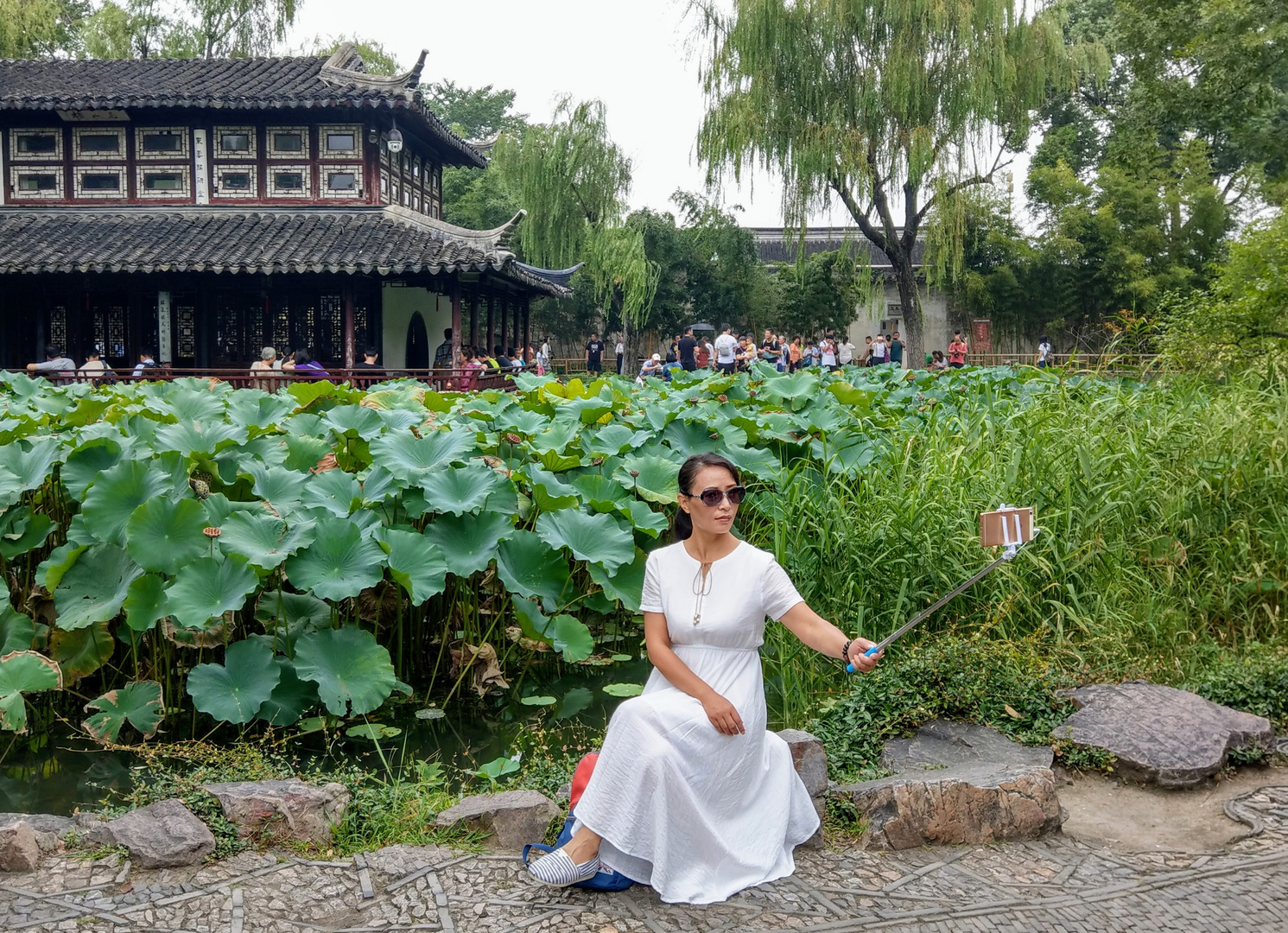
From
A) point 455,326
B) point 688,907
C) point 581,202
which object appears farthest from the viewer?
point 581,202

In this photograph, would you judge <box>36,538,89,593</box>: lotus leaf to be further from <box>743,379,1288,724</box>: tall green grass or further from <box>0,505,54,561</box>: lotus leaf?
<box>743,379,1288,724</box>: tall green grass

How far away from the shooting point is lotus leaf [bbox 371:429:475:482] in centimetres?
437

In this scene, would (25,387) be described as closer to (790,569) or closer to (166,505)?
(166,505)

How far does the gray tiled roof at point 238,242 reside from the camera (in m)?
14.9

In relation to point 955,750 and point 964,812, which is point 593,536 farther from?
point 964,812

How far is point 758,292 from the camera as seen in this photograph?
27547 mm

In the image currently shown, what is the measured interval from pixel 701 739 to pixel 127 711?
2.38 meters

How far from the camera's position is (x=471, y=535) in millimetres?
4359

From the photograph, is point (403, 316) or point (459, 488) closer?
point (459, 488)

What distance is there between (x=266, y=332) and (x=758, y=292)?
46.1 ft

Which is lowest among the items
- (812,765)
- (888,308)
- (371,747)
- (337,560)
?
(371,747)

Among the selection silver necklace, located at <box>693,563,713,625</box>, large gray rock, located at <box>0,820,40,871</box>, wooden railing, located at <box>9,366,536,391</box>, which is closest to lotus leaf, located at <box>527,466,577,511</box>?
silver necklace, located at <box>693,563,713,625</box>

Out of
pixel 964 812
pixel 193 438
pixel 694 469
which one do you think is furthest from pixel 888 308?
pixel 694 469

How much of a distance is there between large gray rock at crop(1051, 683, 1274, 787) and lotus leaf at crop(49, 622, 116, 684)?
3.37 metres
